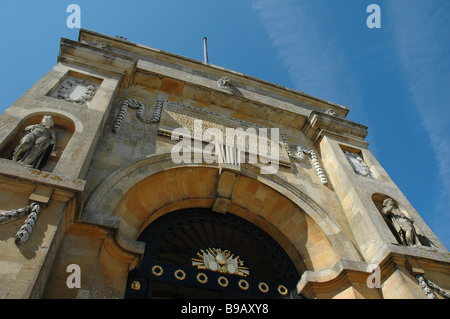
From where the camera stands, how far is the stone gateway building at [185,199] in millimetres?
5402

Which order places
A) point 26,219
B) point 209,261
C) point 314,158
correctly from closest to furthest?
point 26,219
point 209,261
point 314,158

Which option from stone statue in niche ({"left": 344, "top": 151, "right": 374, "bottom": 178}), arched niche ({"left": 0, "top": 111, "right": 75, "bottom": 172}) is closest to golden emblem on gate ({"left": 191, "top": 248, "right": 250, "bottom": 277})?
arched niche ({"left": 0, "top": 111, "right": 75, "bottom": 172})

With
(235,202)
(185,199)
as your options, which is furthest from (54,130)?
(235,202)

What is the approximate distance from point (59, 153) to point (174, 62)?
6034mm

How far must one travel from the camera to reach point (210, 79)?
11734 millimetres

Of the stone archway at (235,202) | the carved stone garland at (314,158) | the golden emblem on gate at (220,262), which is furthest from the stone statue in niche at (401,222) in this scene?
the golden emblem on gate at (220,262)

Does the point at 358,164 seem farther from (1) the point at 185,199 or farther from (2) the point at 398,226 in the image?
(1) the point at 185,199

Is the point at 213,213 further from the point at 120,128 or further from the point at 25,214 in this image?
the point at 25,214

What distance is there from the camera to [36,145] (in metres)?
6.21

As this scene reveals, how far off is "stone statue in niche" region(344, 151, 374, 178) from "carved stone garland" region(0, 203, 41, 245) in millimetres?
7750

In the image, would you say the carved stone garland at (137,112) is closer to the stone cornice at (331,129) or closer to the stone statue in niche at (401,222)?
the stone cornice at (331,129)

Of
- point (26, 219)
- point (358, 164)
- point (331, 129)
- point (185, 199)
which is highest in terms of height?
point (331, 129)

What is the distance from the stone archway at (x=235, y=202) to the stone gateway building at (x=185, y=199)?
0.03 metres

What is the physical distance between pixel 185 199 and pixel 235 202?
118 cm
